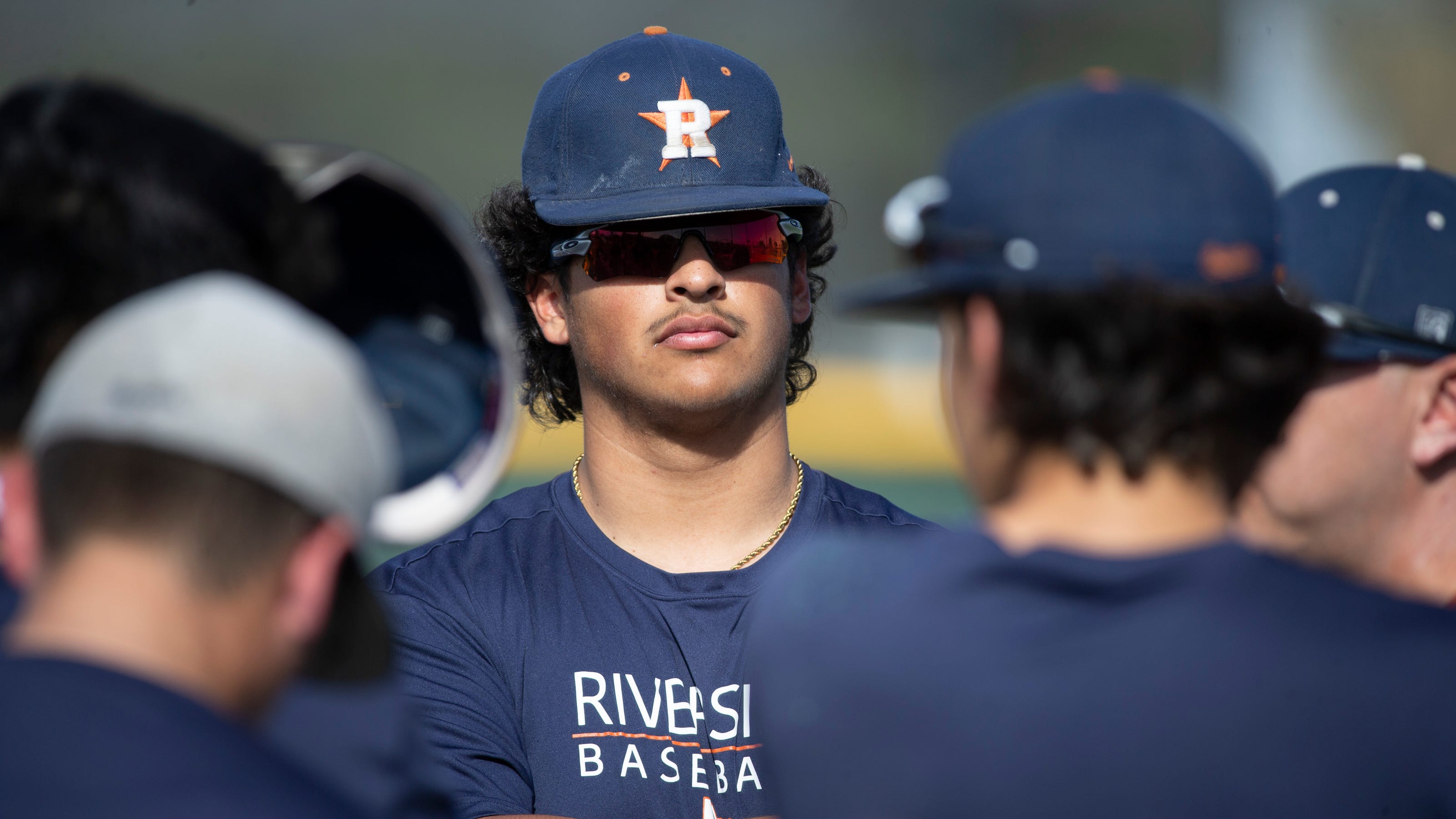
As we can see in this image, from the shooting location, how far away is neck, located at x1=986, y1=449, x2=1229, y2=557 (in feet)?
5.18

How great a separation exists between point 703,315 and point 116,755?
7.27 ft

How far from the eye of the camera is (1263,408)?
1632 millimetres

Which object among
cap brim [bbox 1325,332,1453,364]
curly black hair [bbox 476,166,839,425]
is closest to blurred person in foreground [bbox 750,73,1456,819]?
cap brim [bbox 1325,332,1453,364]

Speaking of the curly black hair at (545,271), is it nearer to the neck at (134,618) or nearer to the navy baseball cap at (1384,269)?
the navy baseball cap at (1384,269)

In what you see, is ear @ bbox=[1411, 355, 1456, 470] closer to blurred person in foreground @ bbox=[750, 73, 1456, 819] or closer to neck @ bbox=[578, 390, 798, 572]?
blurred person in foreground @ bbox=[750, 73, 1456, 819]

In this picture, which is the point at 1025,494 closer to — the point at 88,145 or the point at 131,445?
the point at 131,445

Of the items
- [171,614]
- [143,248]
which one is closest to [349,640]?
[171,614]

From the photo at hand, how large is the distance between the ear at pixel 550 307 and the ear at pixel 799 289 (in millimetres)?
646

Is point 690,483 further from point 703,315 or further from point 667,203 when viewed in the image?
point 667,203

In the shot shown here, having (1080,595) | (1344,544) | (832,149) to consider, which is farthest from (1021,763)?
(832,149)

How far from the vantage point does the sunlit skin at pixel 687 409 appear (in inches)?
131

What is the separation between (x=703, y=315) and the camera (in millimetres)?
3330

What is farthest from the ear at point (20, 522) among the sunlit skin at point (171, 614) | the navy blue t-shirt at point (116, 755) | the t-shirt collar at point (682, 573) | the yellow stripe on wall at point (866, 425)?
the yellow stripe on wall at point (866, 425)

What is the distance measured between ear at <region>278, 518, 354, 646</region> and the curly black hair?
2.14 meters
